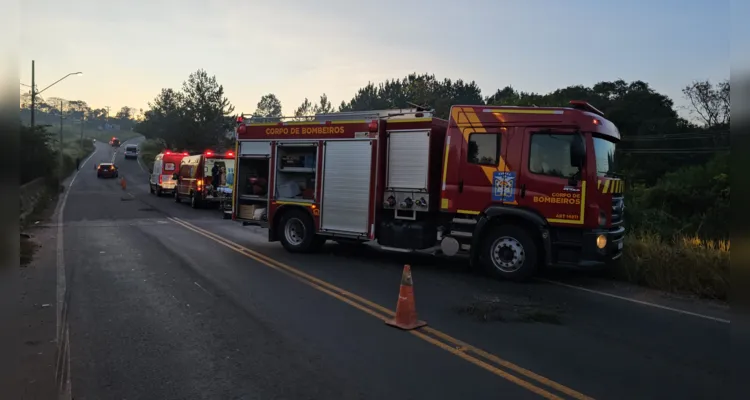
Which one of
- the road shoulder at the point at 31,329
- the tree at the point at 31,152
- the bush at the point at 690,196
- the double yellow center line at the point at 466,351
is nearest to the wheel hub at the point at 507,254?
the double yellow center line at the point at 466,351

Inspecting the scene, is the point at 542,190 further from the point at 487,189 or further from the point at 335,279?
the point at 335,279

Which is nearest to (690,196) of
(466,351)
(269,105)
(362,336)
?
(466,351)

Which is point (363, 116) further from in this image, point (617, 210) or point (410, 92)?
point (410, 92)

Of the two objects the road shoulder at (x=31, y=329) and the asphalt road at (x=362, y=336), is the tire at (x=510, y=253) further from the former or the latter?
Answer: the road shoulder at (x=31, y=329)

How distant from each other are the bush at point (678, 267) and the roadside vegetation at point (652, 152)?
0.02m

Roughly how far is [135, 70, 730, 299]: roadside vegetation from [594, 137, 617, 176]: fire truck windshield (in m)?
0.37

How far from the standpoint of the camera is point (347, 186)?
37.8 ft

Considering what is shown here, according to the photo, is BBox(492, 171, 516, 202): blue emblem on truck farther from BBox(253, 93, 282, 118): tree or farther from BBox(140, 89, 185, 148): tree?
BBox(253, 93, 282, 118): tree

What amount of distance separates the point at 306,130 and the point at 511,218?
5.11 metres

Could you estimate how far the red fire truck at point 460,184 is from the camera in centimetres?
912

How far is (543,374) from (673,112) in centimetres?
4576

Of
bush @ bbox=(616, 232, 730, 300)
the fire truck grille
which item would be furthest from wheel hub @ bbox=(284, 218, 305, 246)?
bush @ bbox=(616, 232, 730, 300)

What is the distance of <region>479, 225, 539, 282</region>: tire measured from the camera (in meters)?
9.38

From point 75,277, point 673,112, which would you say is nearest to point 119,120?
point 673,112
